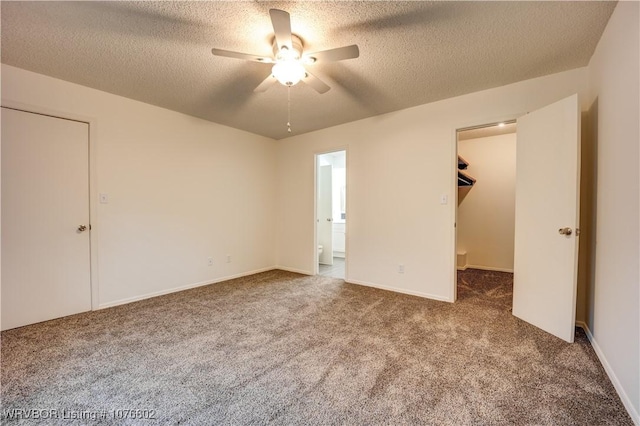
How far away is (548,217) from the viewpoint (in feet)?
7.52

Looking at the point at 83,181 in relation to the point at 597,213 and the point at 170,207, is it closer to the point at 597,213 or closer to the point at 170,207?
the point at 170,207

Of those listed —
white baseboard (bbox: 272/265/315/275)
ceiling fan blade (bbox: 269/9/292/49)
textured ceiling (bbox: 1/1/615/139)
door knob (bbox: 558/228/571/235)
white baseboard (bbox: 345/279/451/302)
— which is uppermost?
textured ceiling (bbox: 1/1/615/139)

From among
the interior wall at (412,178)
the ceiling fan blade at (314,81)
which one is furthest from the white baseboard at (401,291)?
the ceiling fan blade at (314,81)

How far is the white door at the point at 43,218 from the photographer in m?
2.36

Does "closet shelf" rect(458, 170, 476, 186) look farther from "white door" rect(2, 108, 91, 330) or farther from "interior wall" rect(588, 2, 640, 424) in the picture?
"white door" rect(2, 108, 91, 330)

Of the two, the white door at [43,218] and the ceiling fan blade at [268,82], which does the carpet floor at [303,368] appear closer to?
the white door at [43,218]

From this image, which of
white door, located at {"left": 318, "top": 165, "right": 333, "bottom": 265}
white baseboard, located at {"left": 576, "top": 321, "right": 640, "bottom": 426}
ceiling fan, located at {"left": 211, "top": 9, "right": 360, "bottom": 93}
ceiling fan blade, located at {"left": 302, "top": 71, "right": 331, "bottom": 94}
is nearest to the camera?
white baseboard, located at {"left": 576, "top": 321, "right": 640, "bottom": 426}

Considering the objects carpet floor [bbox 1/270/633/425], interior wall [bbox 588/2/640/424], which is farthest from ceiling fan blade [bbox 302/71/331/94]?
carpet floor [bbox 1/270/633/425]

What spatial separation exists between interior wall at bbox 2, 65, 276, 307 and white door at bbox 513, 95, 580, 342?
3.59 m

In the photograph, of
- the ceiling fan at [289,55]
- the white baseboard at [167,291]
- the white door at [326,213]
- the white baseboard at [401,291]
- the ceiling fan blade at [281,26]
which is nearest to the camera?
the ceiling fan blade at [281,26]

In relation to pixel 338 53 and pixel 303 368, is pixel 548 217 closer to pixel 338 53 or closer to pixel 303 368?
pixel 338 53

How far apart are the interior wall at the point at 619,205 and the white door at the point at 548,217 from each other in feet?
0.48

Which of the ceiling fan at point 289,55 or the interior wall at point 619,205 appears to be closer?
the interior wall at point 619,205

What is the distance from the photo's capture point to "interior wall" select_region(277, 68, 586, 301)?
276 centimetres
